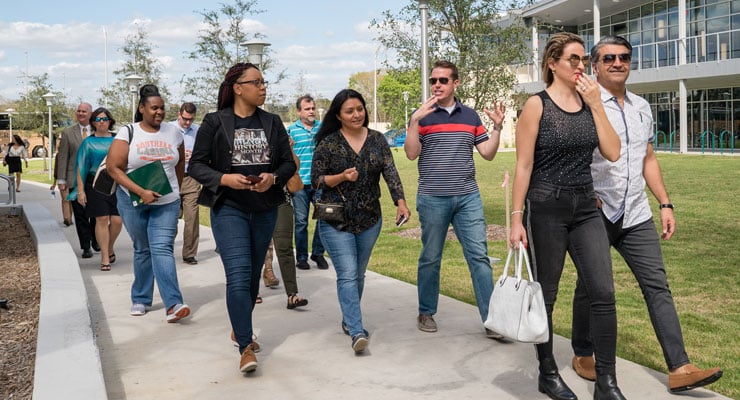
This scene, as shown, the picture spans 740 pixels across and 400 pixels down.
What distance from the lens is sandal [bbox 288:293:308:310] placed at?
24.2 feet

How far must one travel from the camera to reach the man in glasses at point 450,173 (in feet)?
20.0

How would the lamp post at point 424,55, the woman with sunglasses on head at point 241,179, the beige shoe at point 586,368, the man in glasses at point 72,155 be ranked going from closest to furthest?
the beige shoe at point 586,368, the woman with sunglasses on head at point 241,179, the lamp post at point 424,55, the man in glasses at point 72,155

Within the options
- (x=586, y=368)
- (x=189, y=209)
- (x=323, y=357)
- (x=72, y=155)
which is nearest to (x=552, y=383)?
(x=586, y=368)

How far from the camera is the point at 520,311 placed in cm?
436

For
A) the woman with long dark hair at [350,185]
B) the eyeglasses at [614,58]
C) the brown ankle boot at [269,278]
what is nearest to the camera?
the eyeglasses at [614,58]

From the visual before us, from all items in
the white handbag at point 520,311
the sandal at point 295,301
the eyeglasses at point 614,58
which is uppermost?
the eyeglasses at point 614,58

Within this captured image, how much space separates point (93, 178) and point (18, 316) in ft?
10.2

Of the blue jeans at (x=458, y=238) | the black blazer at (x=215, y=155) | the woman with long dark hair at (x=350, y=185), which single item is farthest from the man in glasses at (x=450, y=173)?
the black blazer at (x=215, y=155)

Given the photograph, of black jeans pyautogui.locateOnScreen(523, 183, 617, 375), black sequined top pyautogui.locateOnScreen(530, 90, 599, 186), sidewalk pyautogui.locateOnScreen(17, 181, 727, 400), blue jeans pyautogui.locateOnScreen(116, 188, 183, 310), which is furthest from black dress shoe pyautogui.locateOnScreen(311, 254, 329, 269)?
black sequined top pyautogui.locateOnScreen(530, 90, 599, 186)

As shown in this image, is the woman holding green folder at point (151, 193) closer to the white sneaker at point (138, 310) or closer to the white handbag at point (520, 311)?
the white sneaker at point (138, 310)

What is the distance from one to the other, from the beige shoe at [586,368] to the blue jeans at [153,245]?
133 inches

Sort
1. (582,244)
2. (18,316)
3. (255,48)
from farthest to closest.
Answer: (255,48) → (18,316) → (582,244)

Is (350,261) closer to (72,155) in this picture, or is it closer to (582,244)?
(582,244)

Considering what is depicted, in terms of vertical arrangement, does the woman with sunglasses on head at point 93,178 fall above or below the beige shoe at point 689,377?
above
